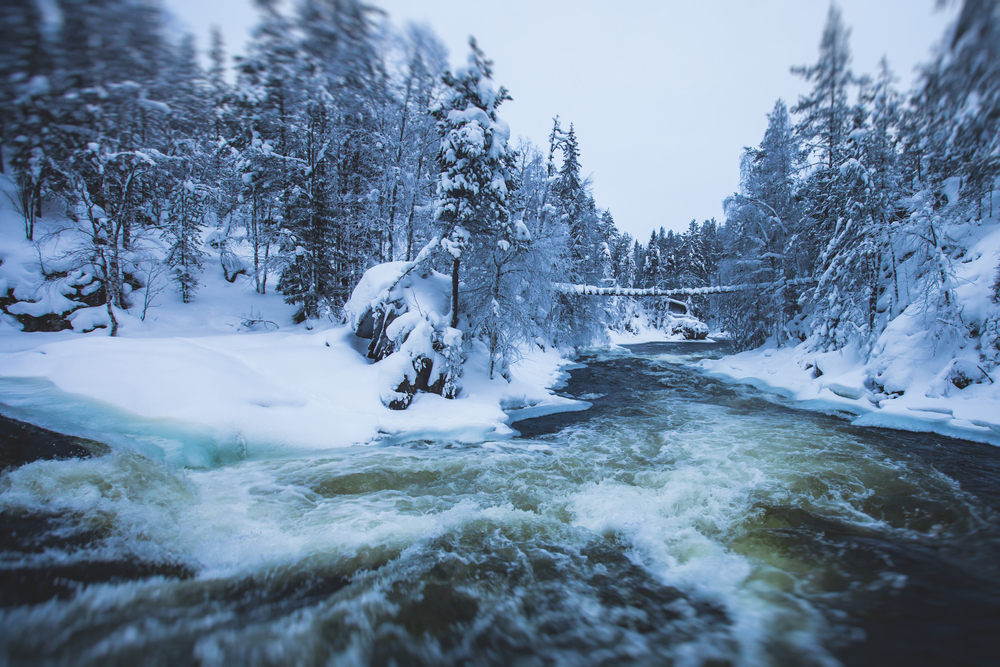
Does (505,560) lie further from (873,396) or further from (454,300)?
(873,396)

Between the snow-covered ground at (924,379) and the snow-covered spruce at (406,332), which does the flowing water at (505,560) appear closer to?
the snow-covered ground at (924,379)

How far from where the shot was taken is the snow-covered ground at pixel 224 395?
6.40m

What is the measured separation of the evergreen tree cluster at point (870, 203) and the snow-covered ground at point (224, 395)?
323 inches

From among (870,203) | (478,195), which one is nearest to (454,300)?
(478,195)

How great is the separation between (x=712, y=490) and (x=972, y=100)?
5061mm

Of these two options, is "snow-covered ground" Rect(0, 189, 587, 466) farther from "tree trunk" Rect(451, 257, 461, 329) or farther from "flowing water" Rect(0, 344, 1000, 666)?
"tree trunk" Rect(451, 257, 461, 329)

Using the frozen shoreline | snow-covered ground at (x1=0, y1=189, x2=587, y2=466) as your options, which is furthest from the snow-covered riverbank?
→ the frozen shoreline

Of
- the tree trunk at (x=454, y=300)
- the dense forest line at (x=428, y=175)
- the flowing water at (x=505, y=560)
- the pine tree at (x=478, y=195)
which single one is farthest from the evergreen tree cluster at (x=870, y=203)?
the tree trunk at (x=454, y=300)

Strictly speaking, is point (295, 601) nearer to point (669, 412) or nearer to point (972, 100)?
point (972, 100)

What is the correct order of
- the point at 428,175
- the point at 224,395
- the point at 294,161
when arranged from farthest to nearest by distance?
the point at 428,175, the point at 294,161, the point at 224,395

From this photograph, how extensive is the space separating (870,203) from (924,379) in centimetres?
647

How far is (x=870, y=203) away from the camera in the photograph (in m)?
12.6

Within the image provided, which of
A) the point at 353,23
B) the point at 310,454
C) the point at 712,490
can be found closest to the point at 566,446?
the point at 712,490

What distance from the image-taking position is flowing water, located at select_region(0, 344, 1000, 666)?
2588 millimetres
